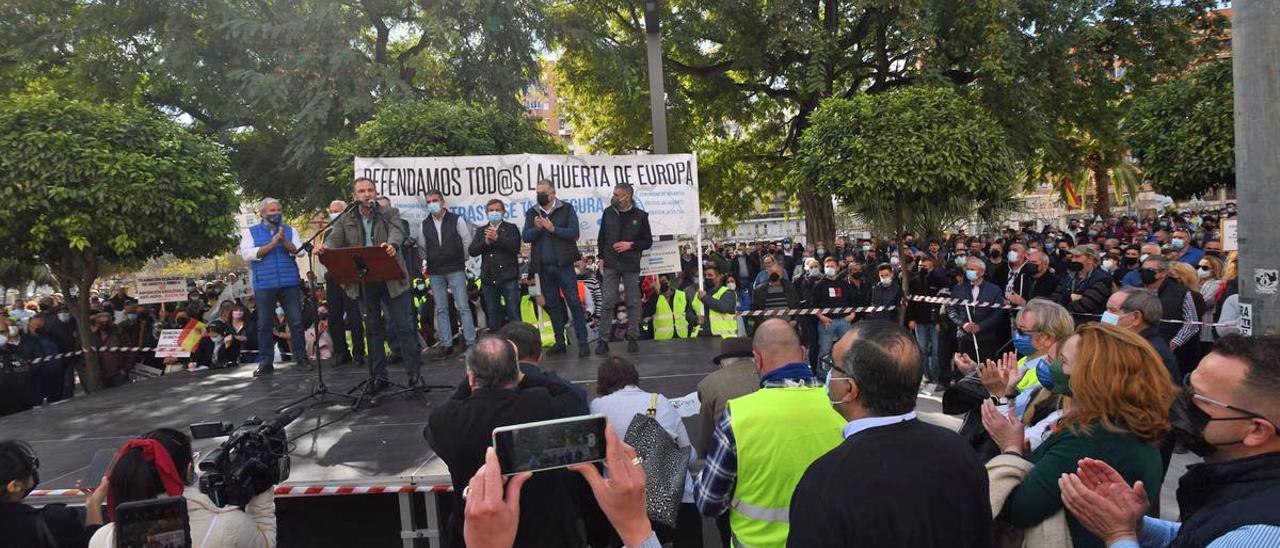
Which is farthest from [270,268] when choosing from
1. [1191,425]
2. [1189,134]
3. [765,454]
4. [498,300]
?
[1189,134]

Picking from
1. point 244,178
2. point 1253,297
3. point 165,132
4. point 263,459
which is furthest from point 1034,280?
point 244,178

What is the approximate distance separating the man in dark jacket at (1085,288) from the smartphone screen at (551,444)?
7.05 metres

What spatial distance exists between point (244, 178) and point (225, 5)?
4.70m

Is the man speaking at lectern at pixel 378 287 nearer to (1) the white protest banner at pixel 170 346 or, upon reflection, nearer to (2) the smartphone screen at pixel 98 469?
(2) the smartphone screen at pixel 98 469

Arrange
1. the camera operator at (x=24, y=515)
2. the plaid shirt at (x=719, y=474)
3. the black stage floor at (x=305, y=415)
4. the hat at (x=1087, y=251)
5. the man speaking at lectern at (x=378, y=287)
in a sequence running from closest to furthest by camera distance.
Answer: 1. the plaid shirt at (x=719, y=474)
2. the camera operator at (x=24, y=515)
3. the black stage floor at (x=305, y=415)
4. the man speaking at lectern at (x=378, y=287)
5. the hat at (x=1087, y=251)

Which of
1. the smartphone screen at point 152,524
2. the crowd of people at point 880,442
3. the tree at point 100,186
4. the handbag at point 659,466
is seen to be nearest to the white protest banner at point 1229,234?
the crowd of people at point 880,442

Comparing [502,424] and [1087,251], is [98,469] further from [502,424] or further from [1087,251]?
[1087,251]

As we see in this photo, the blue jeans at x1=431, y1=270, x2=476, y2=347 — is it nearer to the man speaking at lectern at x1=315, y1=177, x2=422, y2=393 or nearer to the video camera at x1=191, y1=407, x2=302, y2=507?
the man speaking at lectern at x1=315, y1=177, x2=422, y2=393

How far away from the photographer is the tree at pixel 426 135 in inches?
385

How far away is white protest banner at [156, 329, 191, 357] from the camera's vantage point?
10.3 meters

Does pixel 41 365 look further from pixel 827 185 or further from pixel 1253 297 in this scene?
pixel 1253 297

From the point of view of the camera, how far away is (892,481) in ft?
6.34

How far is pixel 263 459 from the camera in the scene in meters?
3.47

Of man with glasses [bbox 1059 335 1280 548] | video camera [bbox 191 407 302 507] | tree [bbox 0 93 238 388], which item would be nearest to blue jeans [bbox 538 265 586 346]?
tree [bbox 0 93 238 388]
